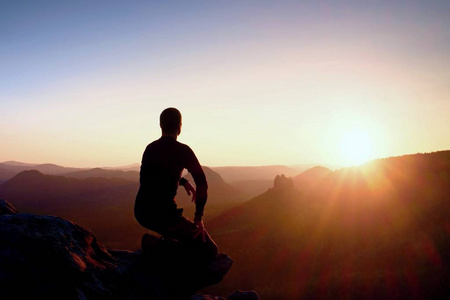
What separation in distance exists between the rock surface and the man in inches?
26.0

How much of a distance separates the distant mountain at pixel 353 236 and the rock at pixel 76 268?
10430 millimetres

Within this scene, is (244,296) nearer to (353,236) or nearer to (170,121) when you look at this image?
(170,121)

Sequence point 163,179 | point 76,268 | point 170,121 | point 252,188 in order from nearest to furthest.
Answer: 1. point 76,268
2. point 163,179
3. point 170,121
4. point 252,188

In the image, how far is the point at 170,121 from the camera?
522 centimetres

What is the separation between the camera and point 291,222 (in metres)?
27.9

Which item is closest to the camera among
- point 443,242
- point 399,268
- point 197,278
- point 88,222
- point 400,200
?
point 197,278

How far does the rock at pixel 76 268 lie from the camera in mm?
3301

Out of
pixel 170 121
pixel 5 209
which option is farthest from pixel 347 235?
pixel 5 209

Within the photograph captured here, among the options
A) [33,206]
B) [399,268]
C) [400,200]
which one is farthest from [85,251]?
[33,206]

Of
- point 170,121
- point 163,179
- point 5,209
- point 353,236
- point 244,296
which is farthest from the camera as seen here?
point 353,236

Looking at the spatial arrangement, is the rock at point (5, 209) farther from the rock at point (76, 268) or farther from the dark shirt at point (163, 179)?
the dark shirt at point (163, 179)

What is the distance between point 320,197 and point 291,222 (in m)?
6.51

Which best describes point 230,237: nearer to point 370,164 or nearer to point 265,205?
point 265,205

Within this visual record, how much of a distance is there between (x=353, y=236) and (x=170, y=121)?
67.5 ft
